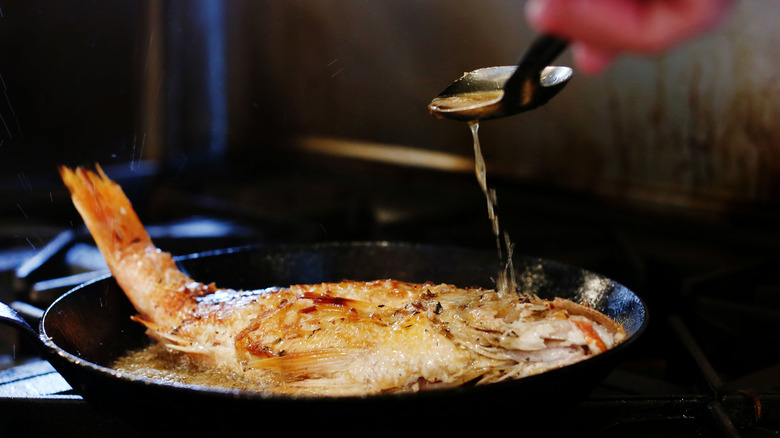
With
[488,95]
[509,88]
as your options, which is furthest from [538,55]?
[488,95]

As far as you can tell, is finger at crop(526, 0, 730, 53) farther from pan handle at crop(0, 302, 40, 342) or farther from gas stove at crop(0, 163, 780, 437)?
pan handle at crop(0, 302, 40, 342)

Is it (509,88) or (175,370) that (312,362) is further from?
(509,88)

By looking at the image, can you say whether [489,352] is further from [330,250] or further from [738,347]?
[738,347]

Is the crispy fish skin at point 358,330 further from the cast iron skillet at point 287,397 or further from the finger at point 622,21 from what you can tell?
the finger at point 622,21


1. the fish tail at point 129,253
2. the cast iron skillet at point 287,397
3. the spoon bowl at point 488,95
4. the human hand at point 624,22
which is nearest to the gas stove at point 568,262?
the cast iron skillet at point 287,397

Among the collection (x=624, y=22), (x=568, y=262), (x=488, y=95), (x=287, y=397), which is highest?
(x=624, y=22)

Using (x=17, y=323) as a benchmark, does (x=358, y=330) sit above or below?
below

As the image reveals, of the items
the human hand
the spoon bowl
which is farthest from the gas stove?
the human hand
